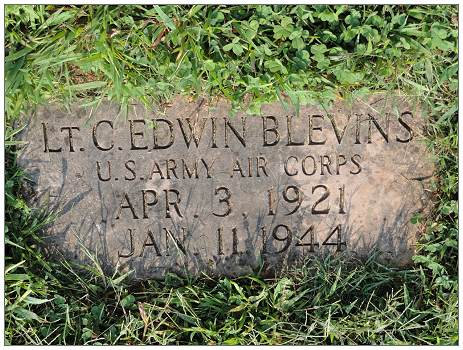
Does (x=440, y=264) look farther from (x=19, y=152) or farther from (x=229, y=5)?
(x=19, y=152)

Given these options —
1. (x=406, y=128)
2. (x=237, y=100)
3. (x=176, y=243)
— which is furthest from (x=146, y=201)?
(x=406, y=128)

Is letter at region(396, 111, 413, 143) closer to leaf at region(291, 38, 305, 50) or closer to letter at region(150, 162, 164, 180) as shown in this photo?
leaf at region(291, 38, 305, 50)

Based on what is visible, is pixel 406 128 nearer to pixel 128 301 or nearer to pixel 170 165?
pixel 170 165

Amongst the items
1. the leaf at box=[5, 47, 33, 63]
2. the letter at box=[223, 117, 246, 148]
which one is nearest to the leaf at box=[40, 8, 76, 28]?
the leaf at box=[5, 47, 33, 63]

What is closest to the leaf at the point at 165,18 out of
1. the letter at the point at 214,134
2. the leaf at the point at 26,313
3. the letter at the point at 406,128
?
the letter at the point at 214,134

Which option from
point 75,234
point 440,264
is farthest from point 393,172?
point 75,234

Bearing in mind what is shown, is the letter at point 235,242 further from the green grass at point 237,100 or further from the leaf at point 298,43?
the leaf at point 298,43
